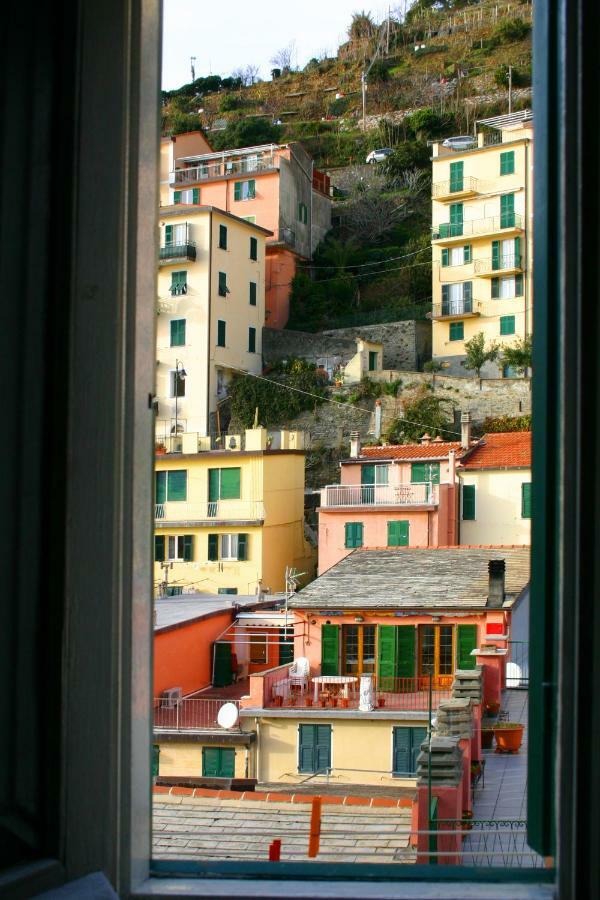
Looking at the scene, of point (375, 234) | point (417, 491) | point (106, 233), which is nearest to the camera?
point (106, 233)

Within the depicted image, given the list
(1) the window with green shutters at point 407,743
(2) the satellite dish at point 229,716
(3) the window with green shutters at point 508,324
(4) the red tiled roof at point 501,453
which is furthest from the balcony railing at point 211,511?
(3) the window with green shutters at point 508,324

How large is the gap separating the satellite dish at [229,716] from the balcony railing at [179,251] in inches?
473

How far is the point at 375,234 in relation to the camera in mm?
27719

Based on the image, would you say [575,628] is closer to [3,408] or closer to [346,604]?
[3,408]

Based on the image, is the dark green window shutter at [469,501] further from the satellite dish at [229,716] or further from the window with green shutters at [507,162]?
the window with green shutters at [507,162]

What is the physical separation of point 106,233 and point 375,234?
27295mm

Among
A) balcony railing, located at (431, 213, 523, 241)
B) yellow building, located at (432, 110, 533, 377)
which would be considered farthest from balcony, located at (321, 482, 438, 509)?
balcony railing, located at (431, 213, 523, 241)

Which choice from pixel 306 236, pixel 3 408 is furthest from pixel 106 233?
pixel 306 236

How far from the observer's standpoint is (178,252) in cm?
2102

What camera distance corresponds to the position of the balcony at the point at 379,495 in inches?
642

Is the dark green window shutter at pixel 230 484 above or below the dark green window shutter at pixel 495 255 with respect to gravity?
below

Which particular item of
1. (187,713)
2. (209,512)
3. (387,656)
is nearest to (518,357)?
(209,512)

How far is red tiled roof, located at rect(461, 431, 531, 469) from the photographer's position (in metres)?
16.2

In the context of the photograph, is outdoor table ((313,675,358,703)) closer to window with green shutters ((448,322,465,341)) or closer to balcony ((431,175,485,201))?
window with green shutters ((448,322,465,341))
